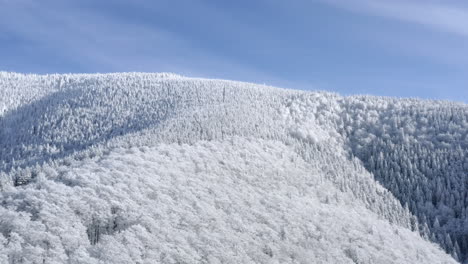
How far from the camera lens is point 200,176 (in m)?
86.1

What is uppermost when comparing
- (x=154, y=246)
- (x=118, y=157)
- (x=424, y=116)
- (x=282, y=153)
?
(x=424, y=116)

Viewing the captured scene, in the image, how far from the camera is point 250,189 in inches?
3524

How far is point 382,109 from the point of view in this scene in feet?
618

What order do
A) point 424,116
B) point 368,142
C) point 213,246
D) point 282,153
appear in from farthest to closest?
point 424,116 → point 368,142 → point 282,153 → point 213,246

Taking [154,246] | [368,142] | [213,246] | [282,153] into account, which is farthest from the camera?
[368,142]

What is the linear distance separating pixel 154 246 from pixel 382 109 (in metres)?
152

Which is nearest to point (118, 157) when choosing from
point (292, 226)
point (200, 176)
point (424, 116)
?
point (200, 176)

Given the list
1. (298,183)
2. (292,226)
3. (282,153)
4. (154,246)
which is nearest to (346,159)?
(282,153)

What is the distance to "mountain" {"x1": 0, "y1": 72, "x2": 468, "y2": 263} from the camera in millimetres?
57031

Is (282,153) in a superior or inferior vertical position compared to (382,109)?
inferior

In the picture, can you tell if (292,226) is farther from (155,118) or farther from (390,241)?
(155,118)

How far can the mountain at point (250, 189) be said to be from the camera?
57031 millimetres

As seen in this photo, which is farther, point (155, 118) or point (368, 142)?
point (155, 118)

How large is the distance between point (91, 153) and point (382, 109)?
137 meters
